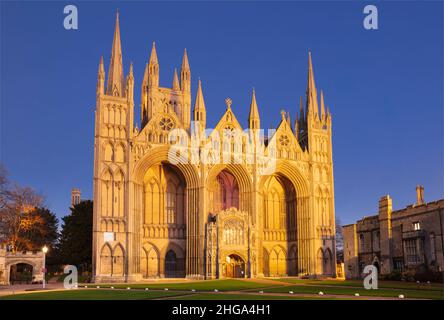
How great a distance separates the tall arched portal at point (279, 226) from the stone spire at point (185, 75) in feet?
54.5

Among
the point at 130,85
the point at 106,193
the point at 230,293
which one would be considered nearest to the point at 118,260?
the point at 106,193

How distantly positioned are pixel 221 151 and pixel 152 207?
1106cm

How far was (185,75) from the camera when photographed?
75375 mm

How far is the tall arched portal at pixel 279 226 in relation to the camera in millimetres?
74000

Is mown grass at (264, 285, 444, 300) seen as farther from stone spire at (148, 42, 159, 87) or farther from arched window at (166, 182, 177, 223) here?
stone spire at (148, 42, 159, 87)

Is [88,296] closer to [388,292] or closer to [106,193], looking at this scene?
[388,292]

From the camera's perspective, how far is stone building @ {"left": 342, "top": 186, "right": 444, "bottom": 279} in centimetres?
5284

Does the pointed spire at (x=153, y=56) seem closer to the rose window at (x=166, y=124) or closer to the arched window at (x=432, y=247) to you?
the rose window at (x=166, y=124)

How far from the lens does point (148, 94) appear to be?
73688 mm

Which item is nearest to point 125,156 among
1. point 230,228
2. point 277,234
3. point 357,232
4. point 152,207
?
point 152,207

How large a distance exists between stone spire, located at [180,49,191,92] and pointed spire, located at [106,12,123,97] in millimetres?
9192

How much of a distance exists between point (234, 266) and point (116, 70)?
91.7 feet

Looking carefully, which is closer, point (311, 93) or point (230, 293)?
point (230, 293)

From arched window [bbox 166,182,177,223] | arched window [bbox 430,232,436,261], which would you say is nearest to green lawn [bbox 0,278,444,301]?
arched window [bbox 430,232,436,261]
